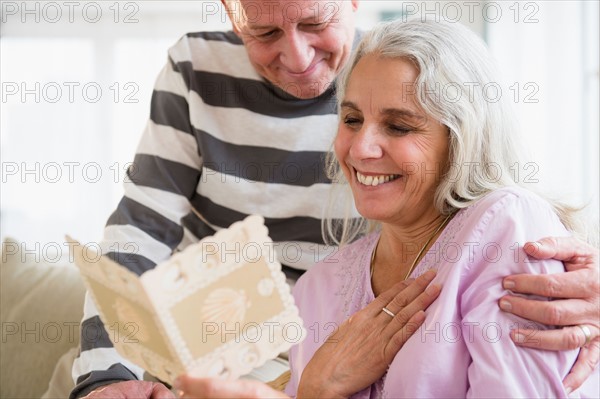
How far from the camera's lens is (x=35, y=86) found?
629cm

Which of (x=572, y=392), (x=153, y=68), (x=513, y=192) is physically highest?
(x=153, y=68)

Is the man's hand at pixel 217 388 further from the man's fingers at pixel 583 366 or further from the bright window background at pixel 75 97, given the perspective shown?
the bright window background at pixel 75 97

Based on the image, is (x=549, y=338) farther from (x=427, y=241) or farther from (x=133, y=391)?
(x=133, y=391)

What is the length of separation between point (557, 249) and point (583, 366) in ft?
0.66

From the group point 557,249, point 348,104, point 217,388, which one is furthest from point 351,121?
point 217,388

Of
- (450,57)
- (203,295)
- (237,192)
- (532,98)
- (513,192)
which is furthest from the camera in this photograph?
(532,98)

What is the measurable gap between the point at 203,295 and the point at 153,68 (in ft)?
18.1

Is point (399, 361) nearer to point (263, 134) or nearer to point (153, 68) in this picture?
point (263, 134)

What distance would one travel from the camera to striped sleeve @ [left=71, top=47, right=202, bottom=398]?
2094 mm

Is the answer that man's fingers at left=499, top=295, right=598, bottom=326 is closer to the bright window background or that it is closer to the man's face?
the man's face

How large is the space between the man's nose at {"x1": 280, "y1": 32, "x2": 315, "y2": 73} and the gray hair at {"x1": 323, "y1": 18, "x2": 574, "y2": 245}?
0.28 m

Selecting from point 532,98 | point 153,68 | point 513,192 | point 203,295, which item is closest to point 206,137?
point 513,192

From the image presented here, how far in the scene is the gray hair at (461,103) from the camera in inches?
61.1

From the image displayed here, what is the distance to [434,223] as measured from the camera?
5.45 feet
